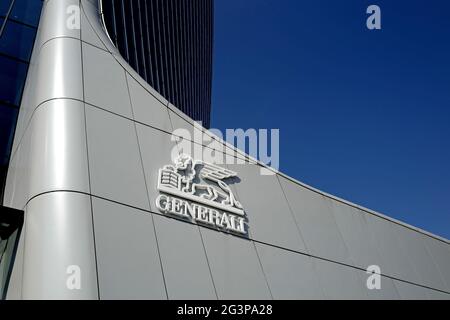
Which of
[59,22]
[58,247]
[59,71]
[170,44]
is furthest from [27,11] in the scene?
[170,44]

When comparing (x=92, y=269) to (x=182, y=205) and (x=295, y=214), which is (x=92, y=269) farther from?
(x=295, y=214)

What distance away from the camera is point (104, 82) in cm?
816

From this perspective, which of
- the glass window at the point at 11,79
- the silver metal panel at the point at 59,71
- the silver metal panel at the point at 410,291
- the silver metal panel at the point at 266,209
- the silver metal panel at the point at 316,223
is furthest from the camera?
the silver metal panel at the point at 410,291

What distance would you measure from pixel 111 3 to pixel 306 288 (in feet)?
36.5

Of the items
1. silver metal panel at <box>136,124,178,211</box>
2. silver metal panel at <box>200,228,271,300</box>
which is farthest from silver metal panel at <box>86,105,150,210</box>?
silver metal panel at <box>200,228,271,300</box>

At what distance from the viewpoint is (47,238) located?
566 cm

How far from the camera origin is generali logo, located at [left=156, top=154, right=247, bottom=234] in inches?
297

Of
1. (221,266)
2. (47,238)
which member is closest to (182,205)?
(221,266)

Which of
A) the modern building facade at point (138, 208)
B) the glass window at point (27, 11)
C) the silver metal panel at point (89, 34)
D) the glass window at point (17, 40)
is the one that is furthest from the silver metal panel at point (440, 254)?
the glass window at point (27, 11)

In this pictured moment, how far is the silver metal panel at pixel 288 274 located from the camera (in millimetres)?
8016

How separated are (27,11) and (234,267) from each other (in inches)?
332

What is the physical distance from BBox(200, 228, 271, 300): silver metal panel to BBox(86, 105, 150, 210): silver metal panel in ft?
4.77

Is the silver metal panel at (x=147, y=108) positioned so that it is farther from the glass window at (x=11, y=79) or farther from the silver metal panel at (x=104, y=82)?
the glass window at (x=11, y=79)

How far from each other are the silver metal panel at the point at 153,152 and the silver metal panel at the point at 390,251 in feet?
20.0
